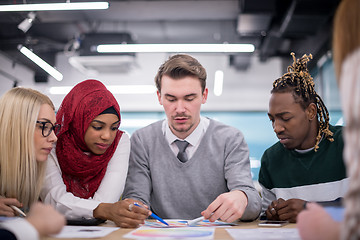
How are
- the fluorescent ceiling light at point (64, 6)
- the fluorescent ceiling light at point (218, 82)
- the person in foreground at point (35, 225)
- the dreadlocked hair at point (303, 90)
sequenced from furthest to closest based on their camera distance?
the fluorescent ceiling light at point (218, 82), the fluorescent ceiling light at point (64, 6), the dreadlocked hair at point (303, 90), the person in foreground at point (35, 225)

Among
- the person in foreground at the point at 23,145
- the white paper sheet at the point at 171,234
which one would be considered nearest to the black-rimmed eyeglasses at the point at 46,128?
the person in foreground at the point at 23,145

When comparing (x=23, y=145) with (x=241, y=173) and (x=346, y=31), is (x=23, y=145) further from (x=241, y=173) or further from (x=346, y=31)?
(x=346, y=31)

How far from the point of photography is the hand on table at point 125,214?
4.10 feet

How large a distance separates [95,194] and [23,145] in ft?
1.34

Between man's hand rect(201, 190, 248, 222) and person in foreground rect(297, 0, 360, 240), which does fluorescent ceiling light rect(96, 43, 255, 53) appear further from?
person in foreground rect(297, 0, 360, 240)

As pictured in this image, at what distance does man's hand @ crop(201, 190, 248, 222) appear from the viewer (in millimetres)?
1339

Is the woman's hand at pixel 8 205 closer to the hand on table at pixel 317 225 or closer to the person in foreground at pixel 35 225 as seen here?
the person in foreground at pixel 35 225

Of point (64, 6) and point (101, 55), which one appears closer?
point (64, 6)

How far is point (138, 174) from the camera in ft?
5.99

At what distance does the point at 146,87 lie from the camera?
23.2 feet

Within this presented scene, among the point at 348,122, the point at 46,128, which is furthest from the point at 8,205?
the point at 348,122

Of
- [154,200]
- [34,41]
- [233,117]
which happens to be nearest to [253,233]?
[154,200]

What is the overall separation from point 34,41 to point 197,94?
510 cm

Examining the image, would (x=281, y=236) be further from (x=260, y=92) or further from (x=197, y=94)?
(x=260, y=92)
